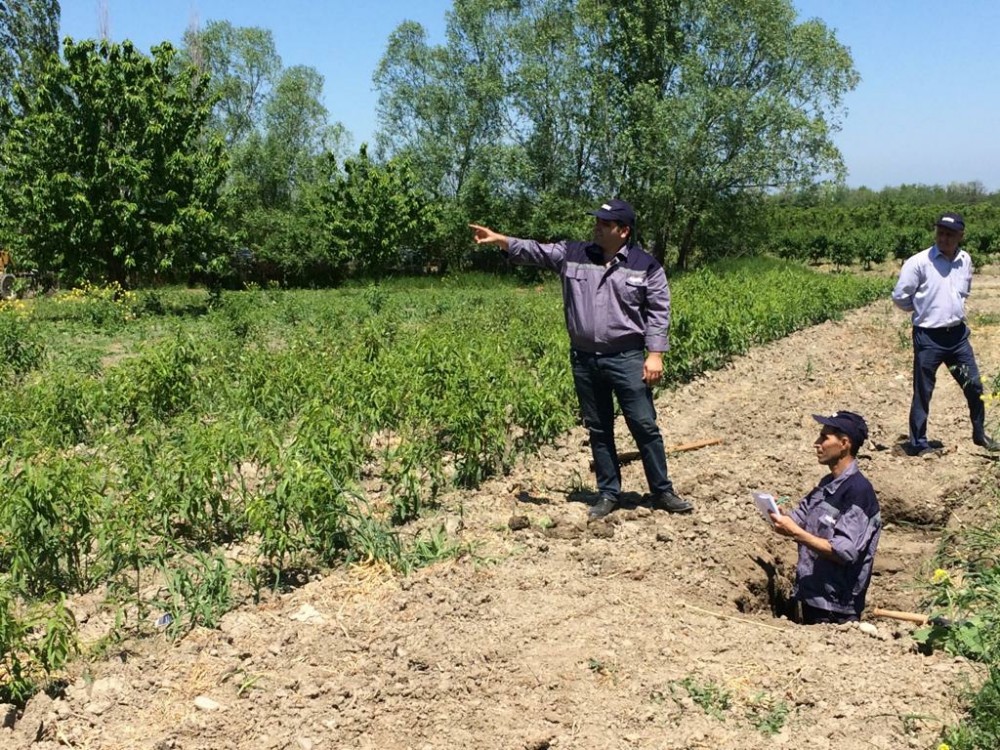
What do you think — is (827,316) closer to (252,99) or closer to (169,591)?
(169,591)

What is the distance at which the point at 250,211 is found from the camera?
33562 millimetres

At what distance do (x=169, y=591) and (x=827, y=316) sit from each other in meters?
12.5

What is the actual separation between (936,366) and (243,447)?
194 inches

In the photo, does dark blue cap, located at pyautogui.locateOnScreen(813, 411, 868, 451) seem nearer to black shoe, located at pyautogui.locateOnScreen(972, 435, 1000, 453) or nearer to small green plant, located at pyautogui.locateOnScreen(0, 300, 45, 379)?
black shoe, located at pyautogui.locateOnScreen(972, 435, 1000, 453)

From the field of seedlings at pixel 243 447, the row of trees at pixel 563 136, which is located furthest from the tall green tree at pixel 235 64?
the field of seedlings at pixel 243 447

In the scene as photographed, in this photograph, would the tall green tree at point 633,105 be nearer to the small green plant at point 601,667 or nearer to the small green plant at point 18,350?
the small green plant at point 18,350

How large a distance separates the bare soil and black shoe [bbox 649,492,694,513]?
0.08 meters

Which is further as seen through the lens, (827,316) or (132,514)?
(827,316)

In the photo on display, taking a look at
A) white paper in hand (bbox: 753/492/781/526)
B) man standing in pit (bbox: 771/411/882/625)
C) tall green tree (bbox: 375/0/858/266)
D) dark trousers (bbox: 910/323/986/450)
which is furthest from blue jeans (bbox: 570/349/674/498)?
tall green tree (bbox: 375/0/858/266)

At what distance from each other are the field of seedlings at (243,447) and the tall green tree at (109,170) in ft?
21.7

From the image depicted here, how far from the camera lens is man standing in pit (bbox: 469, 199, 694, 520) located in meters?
5.21

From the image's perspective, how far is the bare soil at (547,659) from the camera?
10.4 ft

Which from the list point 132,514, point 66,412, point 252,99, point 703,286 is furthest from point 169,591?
point 252,99

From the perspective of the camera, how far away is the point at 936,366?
6.67 metres
